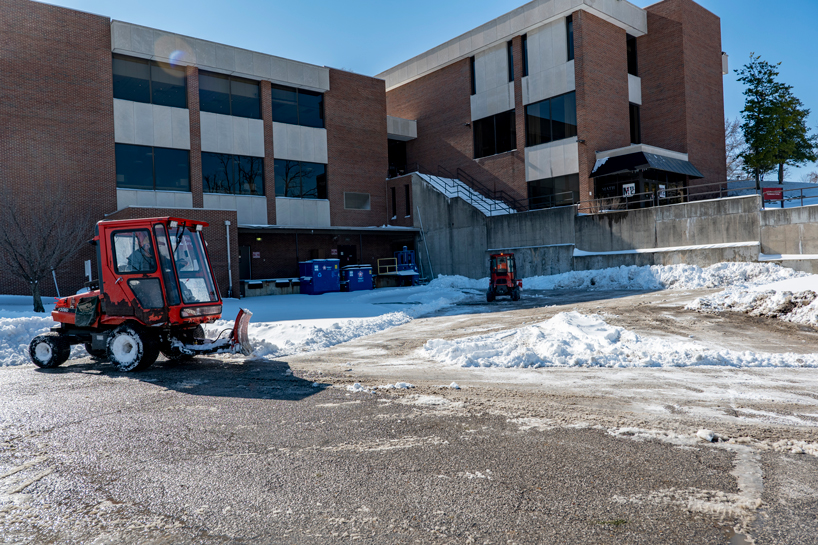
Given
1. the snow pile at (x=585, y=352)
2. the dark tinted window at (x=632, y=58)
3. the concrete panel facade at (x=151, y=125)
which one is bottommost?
the snow pile at (x=585, y=352)

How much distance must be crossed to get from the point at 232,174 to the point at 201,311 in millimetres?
21284

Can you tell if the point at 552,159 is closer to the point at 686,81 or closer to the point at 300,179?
the point at 686,81

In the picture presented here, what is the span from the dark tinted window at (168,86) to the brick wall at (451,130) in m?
17.9

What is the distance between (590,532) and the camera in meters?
3.52

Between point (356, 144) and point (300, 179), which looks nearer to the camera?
point (300, 179)

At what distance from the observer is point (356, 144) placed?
34750 mm

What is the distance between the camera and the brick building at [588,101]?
1196 inches

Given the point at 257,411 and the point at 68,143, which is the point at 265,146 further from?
the point at 257,411

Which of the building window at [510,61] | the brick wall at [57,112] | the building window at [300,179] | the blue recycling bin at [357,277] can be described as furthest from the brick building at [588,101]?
the brick wall at [57,112]

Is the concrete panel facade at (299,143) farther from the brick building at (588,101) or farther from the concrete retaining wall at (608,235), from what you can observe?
the brick building at (588,101)

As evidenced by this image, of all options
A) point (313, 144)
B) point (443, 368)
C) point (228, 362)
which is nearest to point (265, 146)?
point (313, 144)

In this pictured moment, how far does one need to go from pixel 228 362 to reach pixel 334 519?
25.7 ft

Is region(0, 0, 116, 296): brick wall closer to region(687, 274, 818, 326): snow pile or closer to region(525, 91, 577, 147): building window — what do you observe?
region(525, 91, 577, 147): building window

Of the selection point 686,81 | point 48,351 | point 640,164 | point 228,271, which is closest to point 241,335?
point 48,351
